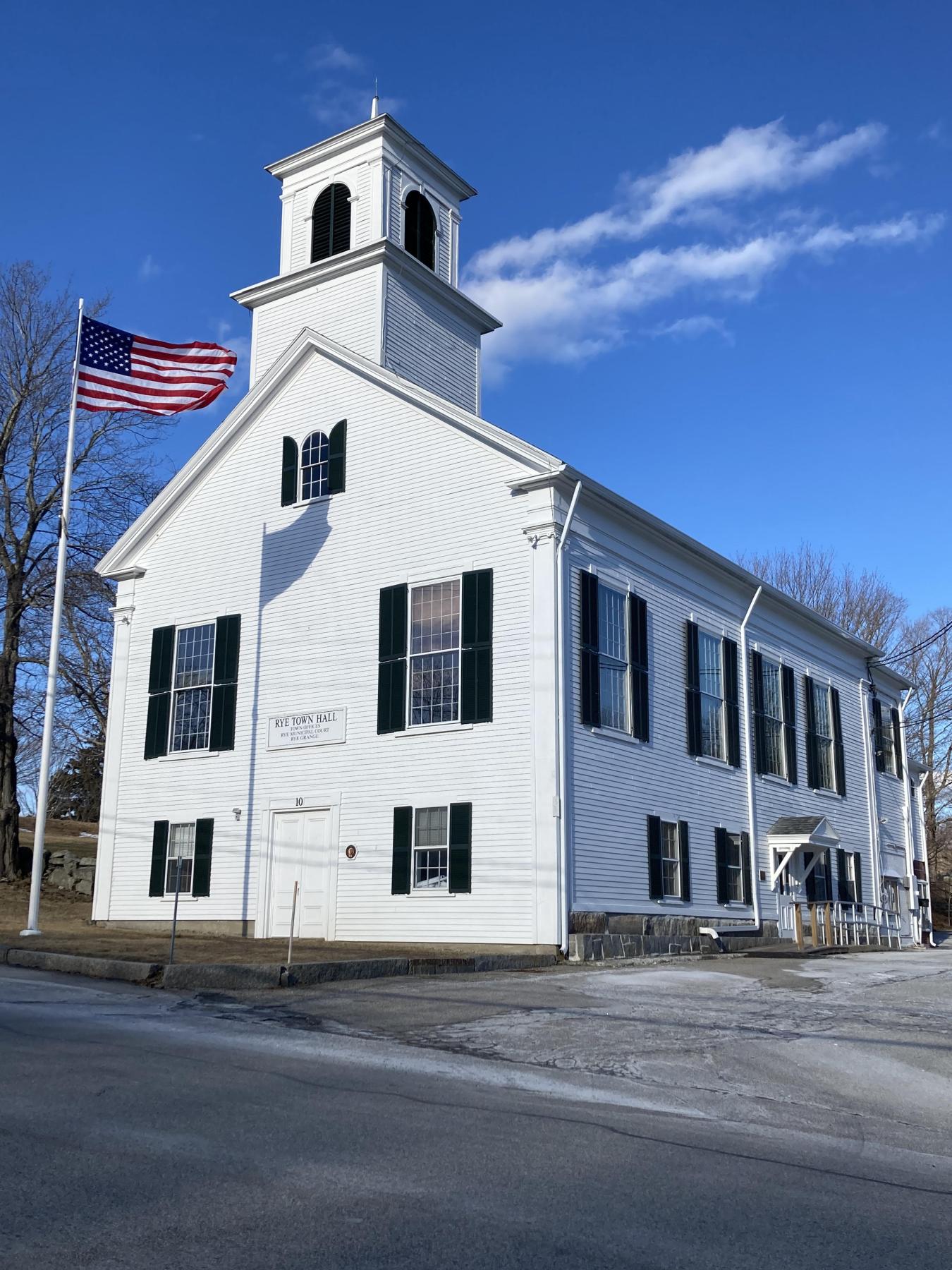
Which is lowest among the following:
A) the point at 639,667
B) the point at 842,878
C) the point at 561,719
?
the point at 842,878

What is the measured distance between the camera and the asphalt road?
14.0 feet

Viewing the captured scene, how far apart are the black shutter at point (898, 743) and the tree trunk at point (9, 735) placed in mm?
22988

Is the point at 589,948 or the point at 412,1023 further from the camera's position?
the point at 589,948

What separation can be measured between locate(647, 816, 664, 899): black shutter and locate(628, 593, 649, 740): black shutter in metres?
1.46

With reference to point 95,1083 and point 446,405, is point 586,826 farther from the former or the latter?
point 95,1083

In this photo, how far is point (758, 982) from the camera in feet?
46.6

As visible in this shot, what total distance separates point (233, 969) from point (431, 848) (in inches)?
258

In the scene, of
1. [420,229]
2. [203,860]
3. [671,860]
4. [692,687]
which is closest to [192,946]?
[203,860]

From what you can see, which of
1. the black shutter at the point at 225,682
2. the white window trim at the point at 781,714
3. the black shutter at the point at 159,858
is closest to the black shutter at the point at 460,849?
the black shutter at the point at 225,682

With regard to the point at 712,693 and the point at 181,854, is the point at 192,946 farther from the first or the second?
the point at 712,693

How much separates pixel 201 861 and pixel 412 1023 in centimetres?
1207

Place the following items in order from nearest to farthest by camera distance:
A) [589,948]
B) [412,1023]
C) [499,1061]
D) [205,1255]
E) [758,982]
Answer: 1. [205,1255]
2. [499,1061]
3. [412,1023]
4. [758,982]
5. [589,948]

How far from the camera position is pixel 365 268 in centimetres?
2375

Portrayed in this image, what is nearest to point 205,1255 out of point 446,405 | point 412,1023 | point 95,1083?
point 95,1083
